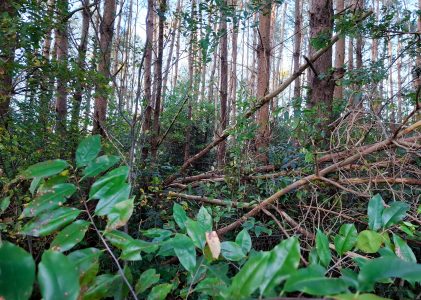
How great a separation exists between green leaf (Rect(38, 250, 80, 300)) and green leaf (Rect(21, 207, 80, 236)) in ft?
0.57

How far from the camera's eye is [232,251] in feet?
2.38

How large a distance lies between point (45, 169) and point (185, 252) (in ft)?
1.06

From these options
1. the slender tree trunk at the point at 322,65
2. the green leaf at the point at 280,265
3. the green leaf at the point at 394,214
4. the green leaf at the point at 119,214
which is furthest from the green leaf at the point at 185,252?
the slender tree trunk at the point at 322,65

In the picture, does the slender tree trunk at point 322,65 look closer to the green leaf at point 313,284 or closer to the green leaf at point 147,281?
the green leaf at point 147,281

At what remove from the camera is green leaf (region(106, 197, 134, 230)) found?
62 cm

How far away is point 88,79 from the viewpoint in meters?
2.75

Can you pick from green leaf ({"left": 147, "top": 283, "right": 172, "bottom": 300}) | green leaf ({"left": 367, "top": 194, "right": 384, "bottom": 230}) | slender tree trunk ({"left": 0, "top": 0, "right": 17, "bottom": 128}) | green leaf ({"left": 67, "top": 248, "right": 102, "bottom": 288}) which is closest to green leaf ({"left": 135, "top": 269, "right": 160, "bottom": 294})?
green leaf ({"left": 147, "top": 283, "right": 172, "bottom": 300})

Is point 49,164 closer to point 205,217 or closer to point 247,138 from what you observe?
point 205,217

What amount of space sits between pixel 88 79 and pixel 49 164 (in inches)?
91.6

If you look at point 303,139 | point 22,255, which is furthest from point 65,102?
point 22,255

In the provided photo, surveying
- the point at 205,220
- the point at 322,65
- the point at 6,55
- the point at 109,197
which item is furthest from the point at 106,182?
the point at 322,65

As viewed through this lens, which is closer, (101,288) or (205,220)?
(101,288)

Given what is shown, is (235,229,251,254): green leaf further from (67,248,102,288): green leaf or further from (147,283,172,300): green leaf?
(67,248,102,288): green leaf

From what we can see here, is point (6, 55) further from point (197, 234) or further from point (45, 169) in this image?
point (197, 234)
